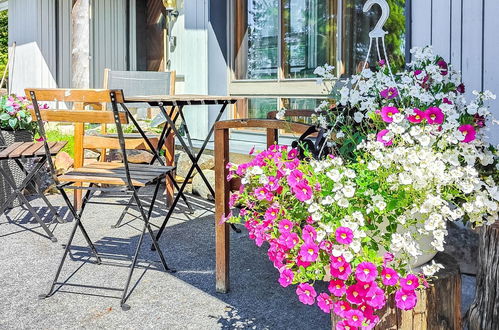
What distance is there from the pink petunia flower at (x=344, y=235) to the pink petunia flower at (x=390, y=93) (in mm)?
598

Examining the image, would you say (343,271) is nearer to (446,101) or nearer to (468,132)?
(468,132)

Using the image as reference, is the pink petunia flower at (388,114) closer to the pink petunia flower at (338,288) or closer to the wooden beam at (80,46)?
the pink petunia flower at (338,288)

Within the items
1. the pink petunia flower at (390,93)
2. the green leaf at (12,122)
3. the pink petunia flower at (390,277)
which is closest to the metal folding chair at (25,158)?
the green leaf at (12,122)

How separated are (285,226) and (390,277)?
31 centimetres

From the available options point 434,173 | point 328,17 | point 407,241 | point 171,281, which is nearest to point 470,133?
point 434,173

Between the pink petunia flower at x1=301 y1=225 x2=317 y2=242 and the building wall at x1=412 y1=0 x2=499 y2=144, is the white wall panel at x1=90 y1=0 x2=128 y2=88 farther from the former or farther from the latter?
the pink petunia flower at x1=301 y1=225 x2=317 y2=242

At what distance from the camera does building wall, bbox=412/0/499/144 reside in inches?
98.4

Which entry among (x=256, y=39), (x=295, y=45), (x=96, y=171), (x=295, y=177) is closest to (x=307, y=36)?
(x=295, y=45)

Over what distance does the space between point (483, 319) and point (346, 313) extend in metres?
0.73

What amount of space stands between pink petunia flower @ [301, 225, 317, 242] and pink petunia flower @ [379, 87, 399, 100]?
587 millimetres

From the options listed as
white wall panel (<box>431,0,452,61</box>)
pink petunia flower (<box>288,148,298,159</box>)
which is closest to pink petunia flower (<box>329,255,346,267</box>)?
pink petunia flower (<box>288,148,298,159</box>)

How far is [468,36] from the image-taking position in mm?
2594

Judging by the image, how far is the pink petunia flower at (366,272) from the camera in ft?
4.07

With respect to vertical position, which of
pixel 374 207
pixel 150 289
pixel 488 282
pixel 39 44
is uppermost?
pixel 39 44
